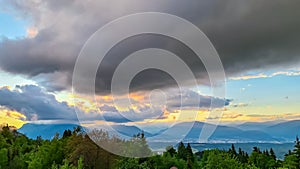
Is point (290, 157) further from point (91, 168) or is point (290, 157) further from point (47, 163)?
point (47, 163)

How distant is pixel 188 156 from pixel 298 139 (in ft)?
137

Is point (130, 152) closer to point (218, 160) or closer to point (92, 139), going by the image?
point (92, 139)

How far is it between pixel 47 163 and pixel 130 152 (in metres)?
14.8

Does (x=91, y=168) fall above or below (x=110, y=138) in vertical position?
below

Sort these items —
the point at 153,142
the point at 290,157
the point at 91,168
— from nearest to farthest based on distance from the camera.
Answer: the point at 91,168
the point at 290,157
the point at 153,142

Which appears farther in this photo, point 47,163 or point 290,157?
point 290,157

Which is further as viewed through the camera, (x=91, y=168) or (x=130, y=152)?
(x=130, y=152)

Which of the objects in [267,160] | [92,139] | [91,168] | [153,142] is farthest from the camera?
[267,160]

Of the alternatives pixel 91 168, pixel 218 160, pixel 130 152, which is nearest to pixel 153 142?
pixel 130 152

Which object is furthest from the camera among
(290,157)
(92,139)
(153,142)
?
(153,142)

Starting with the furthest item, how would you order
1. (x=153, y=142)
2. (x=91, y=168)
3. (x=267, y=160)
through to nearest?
(x=267, y=160)
(x=153, y=142)
(x=91, y=168)

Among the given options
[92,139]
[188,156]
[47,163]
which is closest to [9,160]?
[47,163]

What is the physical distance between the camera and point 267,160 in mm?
77875

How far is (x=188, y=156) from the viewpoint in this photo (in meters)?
99.4
